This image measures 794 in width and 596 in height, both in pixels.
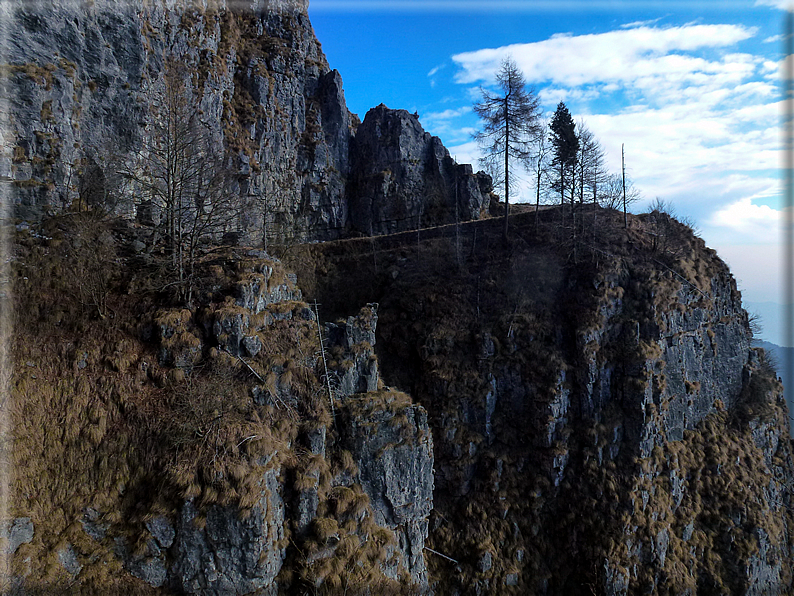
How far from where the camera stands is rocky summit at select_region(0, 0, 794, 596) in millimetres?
11039

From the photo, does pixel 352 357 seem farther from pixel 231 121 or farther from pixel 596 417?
pixel 231 121

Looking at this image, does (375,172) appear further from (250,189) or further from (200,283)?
(200,283)

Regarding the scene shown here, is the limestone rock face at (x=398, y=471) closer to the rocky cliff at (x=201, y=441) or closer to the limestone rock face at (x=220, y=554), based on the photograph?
the rocky cliff at (x=201, y=441)

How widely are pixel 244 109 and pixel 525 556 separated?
124 ft

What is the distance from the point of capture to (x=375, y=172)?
38.0 m

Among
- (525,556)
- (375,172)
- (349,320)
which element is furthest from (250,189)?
(525,556)

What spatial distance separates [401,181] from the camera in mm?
37969

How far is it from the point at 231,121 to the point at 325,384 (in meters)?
27.4

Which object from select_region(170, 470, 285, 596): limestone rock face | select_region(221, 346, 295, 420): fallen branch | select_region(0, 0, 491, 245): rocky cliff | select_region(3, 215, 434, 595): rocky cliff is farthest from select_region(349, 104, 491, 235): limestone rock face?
select_region(170, 470, 285, 596): limestone rock face

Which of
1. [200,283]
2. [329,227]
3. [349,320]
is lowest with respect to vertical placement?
[349,320]

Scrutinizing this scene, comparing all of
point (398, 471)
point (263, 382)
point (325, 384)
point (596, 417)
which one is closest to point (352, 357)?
point (325, 384)

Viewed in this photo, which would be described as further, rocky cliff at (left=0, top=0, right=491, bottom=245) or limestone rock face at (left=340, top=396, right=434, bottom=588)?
rocky cliff at (left=0, top=0, right=491, bottom=245)

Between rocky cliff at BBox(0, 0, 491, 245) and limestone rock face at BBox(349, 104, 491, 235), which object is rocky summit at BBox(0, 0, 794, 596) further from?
limestone rock face at BBox(349, 104, 491, 235)

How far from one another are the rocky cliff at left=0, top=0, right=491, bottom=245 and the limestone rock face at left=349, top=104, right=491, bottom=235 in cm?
11
